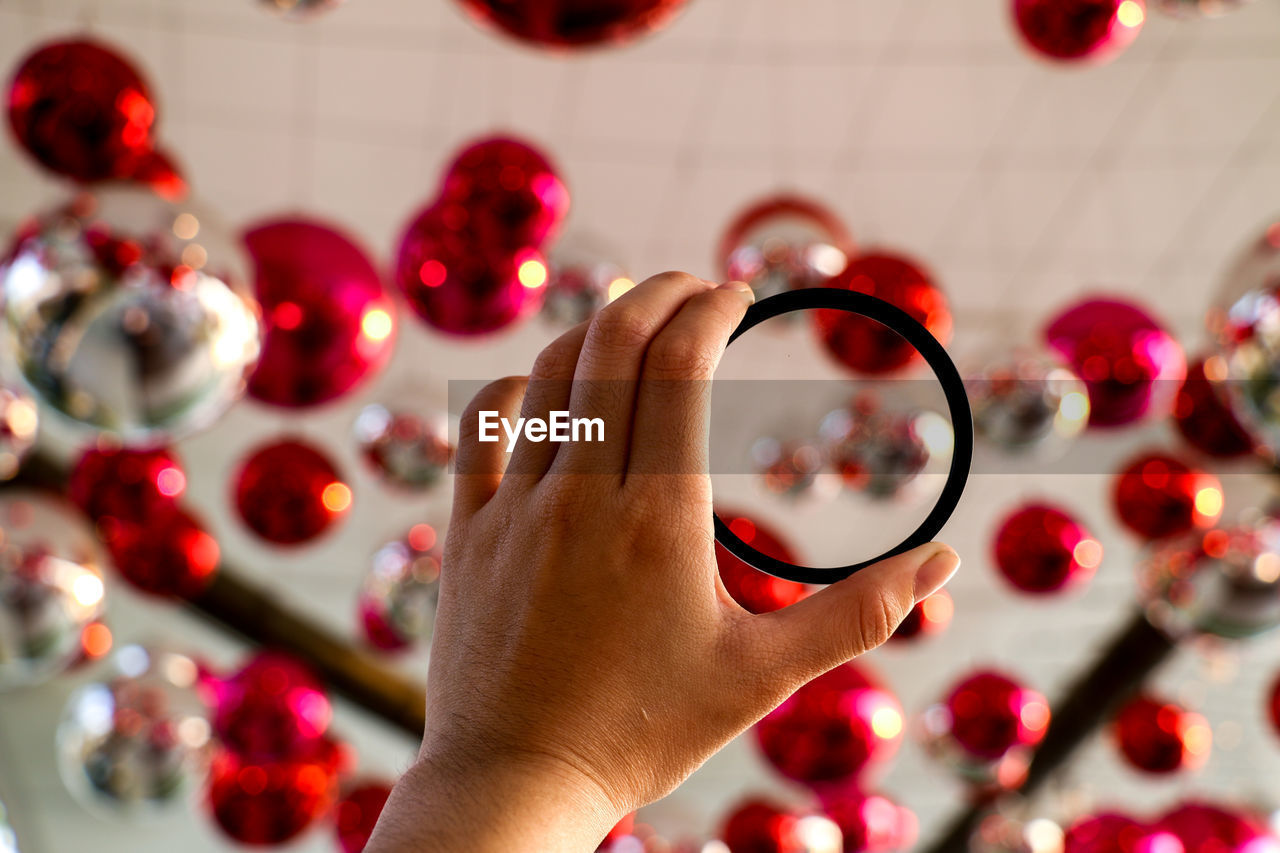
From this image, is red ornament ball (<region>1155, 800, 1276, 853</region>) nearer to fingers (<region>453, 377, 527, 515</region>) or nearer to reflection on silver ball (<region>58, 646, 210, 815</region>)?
reflection on silver ball (<region>58, 646, 210, 815</region>)

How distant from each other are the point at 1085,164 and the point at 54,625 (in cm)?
440

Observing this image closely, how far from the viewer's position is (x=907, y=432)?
8.22 feet

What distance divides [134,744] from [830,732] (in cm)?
183

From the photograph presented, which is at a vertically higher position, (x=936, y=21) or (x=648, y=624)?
(x=936, y=21)

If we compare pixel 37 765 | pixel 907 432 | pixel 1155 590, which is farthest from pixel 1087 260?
pixel 37 765

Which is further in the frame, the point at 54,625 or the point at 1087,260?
the point at 1087,260

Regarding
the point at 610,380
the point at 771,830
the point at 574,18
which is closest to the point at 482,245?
the point at 574,18

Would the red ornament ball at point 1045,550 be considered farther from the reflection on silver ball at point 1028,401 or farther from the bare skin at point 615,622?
the bare skin at point 615,622

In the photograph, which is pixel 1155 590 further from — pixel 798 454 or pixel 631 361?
pixel 631 361

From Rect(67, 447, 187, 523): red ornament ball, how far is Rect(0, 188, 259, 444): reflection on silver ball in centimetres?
152

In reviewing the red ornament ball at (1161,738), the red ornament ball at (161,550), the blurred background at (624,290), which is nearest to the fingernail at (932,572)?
the blurred background at (624,290)

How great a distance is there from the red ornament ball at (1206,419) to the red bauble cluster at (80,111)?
2.29m

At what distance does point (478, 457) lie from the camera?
40.1 inches

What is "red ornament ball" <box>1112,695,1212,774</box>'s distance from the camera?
3680mm
